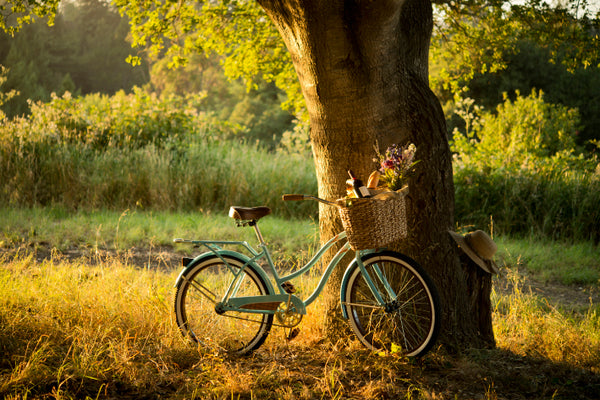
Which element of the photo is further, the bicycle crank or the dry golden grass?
the bicycle crank

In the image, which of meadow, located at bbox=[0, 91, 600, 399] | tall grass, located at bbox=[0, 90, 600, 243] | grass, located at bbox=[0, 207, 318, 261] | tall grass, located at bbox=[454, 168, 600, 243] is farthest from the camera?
tall grass, located at bbox=[0, 90, 600, 243]

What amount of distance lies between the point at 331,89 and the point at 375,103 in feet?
1.08

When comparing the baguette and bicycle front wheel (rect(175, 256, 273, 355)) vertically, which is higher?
the baguette

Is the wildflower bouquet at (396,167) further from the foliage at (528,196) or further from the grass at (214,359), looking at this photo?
the foliage at (528,196)

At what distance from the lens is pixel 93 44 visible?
39750mm

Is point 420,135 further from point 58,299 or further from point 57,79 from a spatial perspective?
point 57,79

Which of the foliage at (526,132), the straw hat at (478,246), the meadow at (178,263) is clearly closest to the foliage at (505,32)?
the meadow at (178,263)

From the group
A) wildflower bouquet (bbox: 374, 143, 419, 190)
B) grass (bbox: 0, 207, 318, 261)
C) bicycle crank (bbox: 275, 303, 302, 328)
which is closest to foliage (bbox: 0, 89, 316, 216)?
grass (bbox: 0, 207, 318, 261)

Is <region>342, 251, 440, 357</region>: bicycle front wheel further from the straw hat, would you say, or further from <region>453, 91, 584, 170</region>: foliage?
<region>453, 91, 584, 170</region>: foliage

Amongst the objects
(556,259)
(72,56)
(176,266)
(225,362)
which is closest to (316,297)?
(225,362)

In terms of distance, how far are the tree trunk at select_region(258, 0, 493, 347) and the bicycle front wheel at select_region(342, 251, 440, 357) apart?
0.58ft

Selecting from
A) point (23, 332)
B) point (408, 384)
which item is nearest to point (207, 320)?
point (23, 332)

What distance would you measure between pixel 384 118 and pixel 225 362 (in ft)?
6.71

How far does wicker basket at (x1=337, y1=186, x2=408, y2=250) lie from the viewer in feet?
10.2
